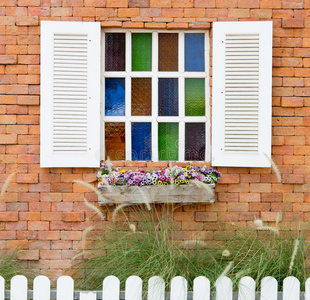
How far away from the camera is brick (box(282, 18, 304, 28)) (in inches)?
166

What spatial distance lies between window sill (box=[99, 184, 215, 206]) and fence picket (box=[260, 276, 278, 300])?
1.22 meters

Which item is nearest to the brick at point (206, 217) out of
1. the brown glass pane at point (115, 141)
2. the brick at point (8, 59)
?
the brown glass pane at point (115, 141)

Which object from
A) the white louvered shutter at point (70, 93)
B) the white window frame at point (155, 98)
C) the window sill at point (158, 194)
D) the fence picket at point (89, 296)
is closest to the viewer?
the fence picket at point (89, 296)

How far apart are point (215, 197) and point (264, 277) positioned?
4.22 ft

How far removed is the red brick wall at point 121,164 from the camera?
4.22 meters

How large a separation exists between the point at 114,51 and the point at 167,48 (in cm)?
56

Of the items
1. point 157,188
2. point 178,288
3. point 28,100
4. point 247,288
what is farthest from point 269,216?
point 28,100

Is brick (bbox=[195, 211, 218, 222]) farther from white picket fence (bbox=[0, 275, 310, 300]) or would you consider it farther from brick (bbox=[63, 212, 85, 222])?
white picket fence (bbox=[0, 275, 310, 300])

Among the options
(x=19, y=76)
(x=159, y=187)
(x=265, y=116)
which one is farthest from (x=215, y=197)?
(x=19, y=76)

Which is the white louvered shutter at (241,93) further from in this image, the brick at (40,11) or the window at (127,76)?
the brick at (40,11)

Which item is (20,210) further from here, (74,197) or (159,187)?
(159,187)

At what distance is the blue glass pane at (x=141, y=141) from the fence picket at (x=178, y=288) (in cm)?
168

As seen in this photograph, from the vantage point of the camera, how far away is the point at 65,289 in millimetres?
2975

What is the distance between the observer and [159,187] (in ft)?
13.4
